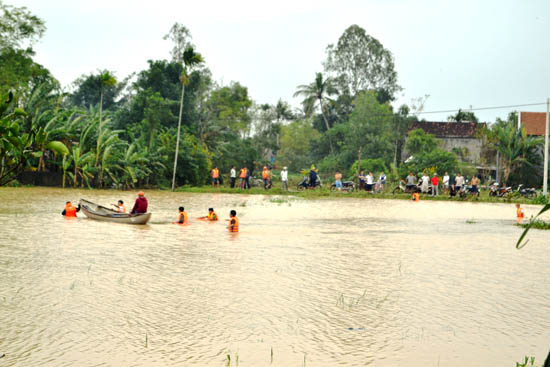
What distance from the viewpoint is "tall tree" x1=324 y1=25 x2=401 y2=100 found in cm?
6438

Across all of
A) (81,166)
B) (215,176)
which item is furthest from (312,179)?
(81,166)

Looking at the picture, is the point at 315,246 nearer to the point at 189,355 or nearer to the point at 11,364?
the point at 189,355

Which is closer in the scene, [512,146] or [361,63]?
[512,146]

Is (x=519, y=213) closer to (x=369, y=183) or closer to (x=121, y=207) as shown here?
(x=121, y=207)

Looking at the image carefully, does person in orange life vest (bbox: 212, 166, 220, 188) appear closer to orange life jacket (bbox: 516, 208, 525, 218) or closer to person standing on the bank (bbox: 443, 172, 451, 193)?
Answer: person standing on the bank (bbox: 443, 172, 451, 193)

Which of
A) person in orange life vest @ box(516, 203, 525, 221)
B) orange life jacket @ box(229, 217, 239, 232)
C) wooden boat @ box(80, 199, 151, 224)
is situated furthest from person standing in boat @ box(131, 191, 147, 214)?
person in orange life vest @ box(516, 203, 525, 221)

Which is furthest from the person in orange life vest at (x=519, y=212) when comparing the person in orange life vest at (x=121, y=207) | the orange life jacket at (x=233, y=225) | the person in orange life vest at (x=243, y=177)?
the person in orange life vest at (x=243, y=177)

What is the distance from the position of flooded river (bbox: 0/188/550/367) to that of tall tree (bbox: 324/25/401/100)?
48276mm

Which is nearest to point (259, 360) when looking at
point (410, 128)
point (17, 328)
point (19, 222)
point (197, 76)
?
point (17, 328)

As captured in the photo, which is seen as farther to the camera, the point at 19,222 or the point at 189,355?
the point at 19,222

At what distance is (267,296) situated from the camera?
9.34 meters

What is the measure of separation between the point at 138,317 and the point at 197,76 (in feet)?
A: 133

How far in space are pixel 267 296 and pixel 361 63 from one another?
189ft

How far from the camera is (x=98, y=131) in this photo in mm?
36375
